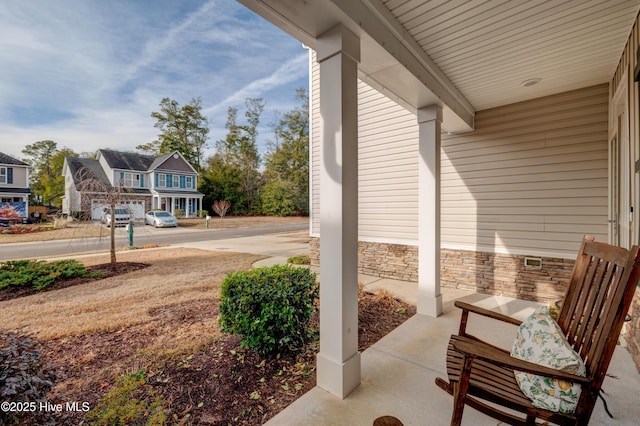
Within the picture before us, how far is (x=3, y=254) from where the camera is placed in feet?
24.3

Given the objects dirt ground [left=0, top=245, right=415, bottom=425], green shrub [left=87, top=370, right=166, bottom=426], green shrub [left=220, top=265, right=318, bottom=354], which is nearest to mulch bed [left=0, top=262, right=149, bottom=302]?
dirt ground [left=0, top=245, right=415, bottom=425]

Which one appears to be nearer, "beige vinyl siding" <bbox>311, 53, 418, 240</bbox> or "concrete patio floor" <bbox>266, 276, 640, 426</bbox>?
"concrete patio floor" <bbox>266, 276, 640, 426</bbox>

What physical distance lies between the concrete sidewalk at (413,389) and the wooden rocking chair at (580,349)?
0.32m

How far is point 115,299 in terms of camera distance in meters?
4.14

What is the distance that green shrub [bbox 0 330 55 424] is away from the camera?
122 centimetres

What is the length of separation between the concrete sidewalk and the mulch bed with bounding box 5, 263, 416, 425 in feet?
0.65

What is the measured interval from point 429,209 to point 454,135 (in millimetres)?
1906

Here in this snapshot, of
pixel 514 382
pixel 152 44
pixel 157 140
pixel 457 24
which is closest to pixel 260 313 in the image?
pixel 514 382

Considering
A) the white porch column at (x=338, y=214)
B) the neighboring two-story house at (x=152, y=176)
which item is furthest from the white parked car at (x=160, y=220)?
the white porch column at (x=338, y=214)

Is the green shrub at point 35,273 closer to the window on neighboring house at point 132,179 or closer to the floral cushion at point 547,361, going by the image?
the floral cushion at point 547,361

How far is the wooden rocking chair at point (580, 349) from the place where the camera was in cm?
115

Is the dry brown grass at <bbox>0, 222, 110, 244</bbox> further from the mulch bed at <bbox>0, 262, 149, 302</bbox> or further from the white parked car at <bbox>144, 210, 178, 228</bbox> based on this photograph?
the white parked car at <bbox>144, 210, 178, 228</bbox>

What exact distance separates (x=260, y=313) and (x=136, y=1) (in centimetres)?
927

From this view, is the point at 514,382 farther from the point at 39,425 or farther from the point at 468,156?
the point at 468,156
